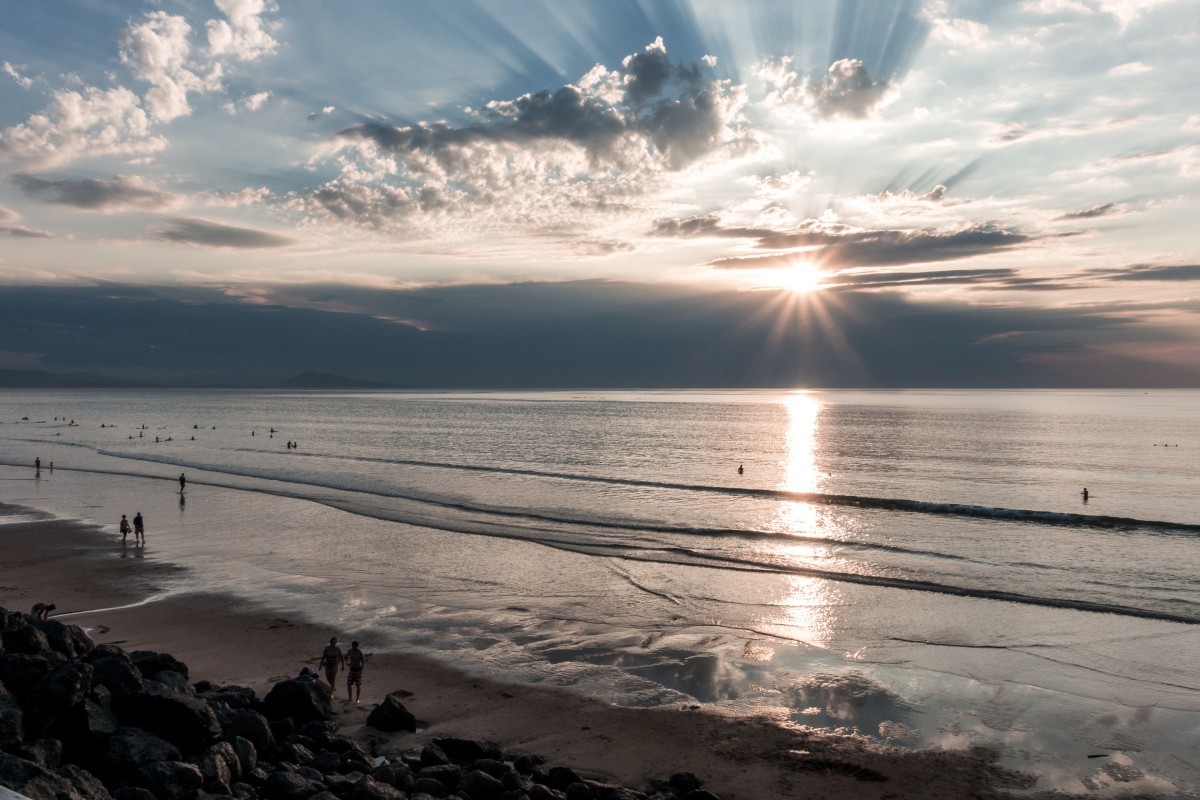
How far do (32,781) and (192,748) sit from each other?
163 inches

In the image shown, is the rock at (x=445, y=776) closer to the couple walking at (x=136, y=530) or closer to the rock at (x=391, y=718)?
the rock at (x=391, y=718)

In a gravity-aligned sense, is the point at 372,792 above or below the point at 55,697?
below

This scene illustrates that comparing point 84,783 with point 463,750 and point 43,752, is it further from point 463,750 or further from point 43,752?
point 463,750

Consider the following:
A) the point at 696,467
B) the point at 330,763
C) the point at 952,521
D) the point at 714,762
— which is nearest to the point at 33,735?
the point at 330,763

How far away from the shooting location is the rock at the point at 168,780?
1037cm

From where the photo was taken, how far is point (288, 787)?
11180mm

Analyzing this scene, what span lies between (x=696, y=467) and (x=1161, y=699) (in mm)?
52610

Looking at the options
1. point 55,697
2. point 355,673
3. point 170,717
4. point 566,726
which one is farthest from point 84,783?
point 566,726

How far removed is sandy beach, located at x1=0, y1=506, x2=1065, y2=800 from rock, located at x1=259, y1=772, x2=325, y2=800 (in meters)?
3.59

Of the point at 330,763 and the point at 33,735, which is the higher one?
the point at 33,735

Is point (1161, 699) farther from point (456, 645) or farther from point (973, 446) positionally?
point (973, 446)

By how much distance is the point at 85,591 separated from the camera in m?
26.5

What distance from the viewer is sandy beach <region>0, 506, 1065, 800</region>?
46.2ft

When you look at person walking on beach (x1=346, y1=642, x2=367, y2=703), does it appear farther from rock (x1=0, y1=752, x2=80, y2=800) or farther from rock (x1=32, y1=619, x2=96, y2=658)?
rock (x1=0, y1=752, x2=80, y2=800)
